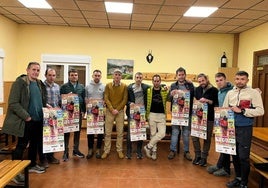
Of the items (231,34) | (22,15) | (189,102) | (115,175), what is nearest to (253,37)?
(231,34)

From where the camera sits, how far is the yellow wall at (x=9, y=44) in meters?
5.93

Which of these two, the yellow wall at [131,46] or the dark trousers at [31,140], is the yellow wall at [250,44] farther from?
the dark trousers at [31,140]

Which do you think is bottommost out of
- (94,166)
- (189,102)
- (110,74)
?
(94,166)

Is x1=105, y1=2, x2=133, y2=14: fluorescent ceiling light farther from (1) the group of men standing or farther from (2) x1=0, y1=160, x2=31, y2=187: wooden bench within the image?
(2) x1=0, y1=160, x2=31, y2=187: wooden bench

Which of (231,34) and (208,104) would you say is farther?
(231,34)

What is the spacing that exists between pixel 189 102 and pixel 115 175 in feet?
5.34

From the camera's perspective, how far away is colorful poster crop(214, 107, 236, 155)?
3.05m

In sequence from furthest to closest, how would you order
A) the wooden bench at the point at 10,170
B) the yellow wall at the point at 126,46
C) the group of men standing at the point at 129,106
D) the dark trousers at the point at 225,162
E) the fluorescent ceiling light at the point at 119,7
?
the yellow wall at the point at 126,46
the fluorescent ceiling light at the point at 119,7
the dark trousers at the point at 225,162
the group of men standing at the point at 129,106
the wooden bench at the point at 10,170

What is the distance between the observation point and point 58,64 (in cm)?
695

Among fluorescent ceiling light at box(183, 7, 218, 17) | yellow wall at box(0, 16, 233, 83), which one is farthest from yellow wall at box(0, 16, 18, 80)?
fluorescent ceiling light at box(183, 7, 218, 17)

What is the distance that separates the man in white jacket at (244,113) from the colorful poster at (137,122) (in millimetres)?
1519

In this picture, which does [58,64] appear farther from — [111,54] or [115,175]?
[115,175]

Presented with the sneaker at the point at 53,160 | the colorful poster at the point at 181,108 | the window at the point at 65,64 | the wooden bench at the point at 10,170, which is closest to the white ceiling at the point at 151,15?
the window at the point at 65,64

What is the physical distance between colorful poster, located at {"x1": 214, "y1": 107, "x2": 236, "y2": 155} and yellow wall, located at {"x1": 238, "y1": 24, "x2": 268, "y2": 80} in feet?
11.2
